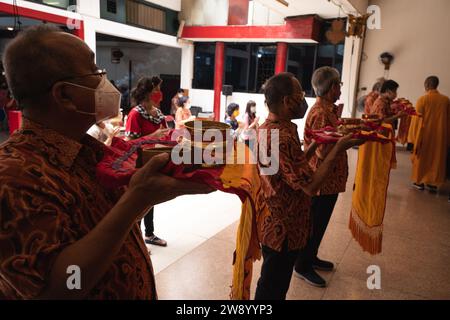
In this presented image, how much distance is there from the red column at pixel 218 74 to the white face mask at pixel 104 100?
10042mm

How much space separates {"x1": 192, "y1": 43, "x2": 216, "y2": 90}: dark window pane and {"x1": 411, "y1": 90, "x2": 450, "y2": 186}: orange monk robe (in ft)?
25.2

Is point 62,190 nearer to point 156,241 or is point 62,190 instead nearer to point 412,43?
point 156,241

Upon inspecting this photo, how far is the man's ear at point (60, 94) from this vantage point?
0.71 metres

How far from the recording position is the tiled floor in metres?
2.33

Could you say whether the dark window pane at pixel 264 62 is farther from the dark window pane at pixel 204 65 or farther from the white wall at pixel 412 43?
the white wall at pixel 412 43

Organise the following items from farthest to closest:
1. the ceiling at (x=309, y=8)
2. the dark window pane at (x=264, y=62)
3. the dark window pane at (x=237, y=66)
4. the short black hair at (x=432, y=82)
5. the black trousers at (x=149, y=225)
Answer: the dark window pane at (x=237, y=66) → the dark window pane at (x=264, y=62) → the ceiling at (x=309, y=8) → the short black hair at (x=432, y=82) → the black trousers at (x=149, y=225)

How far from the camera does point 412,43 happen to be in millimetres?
8016

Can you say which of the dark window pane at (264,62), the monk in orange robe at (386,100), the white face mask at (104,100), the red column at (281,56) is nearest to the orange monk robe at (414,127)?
the monk in orange robe at (386,100)

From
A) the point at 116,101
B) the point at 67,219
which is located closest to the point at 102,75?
the point at 116,101

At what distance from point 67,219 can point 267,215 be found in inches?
45.6

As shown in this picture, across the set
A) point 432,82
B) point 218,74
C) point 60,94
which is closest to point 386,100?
point 432,82

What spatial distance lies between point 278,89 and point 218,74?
9760 millimetres

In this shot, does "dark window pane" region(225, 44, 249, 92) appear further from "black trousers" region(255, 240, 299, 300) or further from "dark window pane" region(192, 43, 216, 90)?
"black trousers" region(255, 240, 299, 300)

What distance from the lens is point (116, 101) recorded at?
91 centimetres
